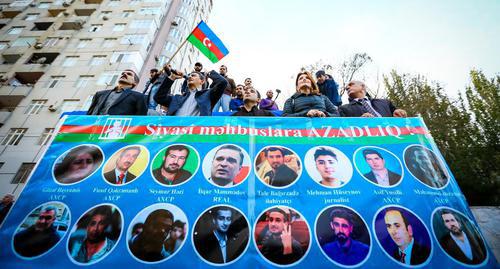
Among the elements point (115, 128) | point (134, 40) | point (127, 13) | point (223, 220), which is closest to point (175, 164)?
point (223, 220)

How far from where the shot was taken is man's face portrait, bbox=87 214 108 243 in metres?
1.64

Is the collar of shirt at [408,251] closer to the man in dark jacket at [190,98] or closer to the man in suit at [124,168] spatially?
the man in suit at [124,168]

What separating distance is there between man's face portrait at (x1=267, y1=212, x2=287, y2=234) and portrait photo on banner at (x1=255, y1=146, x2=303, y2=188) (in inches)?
10.1

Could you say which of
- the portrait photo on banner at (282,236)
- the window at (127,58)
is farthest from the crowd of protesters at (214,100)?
the window at (127,58)

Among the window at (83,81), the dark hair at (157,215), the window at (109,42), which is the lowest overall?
the dark hair at (157,215)

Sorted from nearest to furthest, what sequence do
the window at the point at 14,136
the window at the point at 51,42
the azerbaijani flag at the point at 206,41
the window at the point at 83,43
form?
the azerbaijani flag at the point at 206,41, the window at the point at 14,136, the window at the point at 83,43, the window at the point at 51,42

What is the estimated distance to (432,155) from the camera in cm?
208

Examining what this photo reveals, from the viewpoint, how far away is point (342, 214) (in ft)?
5.65

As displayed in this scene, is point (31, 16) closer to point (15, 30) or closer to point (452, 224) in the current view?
point (15, 30)

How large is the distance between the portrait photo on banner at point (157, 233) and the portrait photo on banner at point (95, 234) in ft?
0.42

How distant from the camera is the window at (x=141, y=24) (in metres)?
19.8

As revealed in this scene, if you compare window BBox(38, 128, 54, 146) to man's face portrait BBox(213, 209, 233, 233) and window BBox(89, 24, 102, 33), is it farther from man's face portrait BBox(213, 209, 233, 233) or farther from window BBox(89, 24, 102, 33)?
man's face portrait BBox(213, 209, 233, 233)

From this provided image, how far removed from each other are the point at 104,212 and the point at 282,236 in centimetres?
144

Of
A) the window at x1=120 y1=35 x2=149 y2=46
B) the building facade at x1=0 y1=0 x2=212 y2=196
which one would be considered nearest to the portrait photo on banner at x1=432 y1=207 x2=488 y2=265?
the building facade at x1=0 y1=0 x2=212 y2=196
